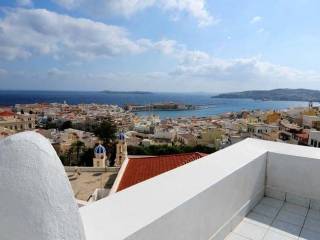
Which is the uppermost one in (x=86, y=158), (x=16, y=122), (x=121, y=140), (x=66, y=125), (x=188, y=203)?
(x=188, y=203)

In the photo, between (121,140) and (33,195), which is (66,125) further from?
(33,195)

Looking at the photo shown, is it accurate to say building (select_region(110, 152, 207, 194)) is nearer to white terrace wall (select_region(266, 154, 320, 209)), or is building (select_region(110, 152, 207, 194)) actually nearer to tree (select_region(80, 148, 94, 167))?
white terrace wall (select_region(266, 154, 320, 209))

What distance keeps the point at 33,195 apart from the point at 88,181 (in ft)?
33.4

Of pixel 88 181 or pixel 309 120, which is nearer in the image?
pixel 88 181

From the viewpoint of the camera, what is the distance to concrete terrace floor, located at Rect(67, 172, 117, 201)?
30.9ft

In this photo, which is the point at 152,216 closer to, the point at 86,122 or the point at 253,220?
the point at 253,220

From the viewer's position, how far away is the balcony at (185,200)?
2.44 feet

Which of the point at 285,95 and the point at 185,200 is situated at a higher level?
the point at 185,200

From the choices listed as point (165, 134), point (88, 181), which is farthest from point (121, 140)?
point (165, 134)

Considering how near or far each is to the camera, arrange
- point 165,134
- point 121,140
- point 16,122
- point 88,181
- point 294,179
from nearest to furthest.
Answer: point 294,179
point 88,181
point 121,140
point 16,122
point 165,134

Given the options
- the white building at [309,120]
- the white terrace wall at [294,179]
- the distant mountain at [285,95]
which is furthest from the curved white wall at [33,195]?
the distant mountain at [285,95]

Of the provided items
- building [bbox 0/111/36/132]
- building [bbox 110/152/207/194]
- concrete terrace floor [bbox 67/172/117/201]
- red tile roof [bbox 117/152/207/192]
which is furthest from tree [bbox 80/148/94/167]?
red tile roof [bbox 117/152/207/192]

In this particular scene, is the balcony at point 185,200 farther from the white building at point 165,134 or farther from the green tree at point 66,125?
the green tree at point 66,125

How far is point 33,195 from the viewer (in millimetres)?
740
